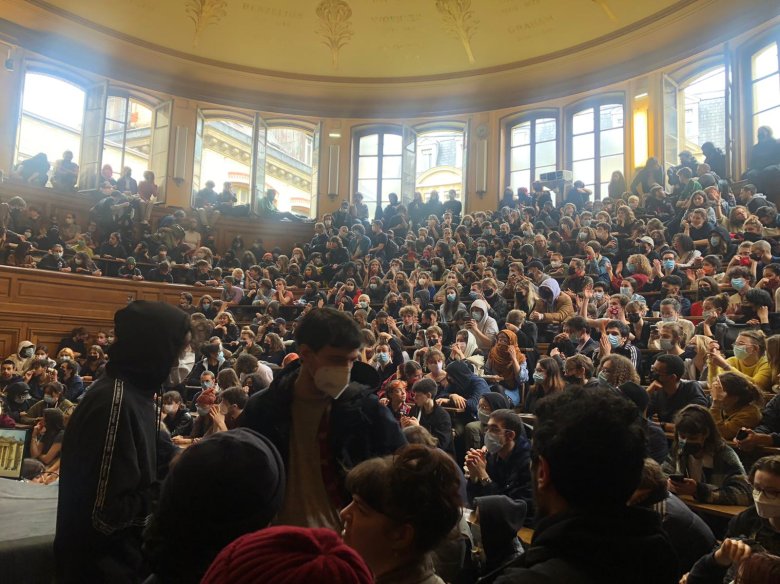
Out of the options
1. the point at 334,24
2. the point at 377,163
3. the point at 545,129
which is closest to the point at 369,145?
the point at 377,163

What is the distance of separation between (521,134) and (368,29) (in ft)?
17.3

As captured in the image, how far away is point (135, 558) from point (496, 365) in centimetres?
522

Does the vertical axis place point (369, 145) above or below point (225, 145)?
below

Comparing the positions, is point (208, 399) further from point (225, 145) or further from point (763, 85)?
point (225, 145)

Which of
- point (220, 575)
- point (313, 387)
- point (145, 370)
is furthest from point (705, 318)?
point (220, 575)

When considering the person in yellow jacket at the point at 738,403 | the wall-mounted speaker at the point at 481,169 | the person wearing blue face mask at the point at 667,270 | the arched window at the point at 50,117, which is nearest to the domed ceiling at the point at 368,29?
the arched window at the point at 50,117

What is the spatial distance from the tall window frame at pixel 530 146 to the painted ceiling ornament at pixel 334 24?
5296 millimetres

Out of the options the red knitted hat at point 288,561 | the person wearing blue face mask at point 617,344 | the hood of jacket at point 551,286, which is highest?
the hood of jacket at point 551,286

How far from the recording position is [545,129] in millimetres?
18328

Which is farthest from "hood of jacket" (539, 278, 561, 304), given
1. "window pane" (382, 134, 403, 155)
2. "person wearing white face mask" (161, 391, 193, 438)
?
"window pane" (382, 134, 403, 155)

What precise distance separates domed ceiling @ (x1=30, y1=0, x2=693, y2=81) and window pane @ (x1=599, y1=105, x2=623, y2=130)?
1777mm

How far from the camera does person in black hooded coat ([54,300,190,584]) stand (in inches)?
66.0

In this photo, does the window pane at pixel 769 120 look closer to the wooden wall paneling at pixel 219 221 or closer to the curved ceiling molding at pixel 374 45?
the curved ceiling molding at pixel 374 45

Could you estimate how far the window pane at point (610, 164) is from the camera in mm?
16797
